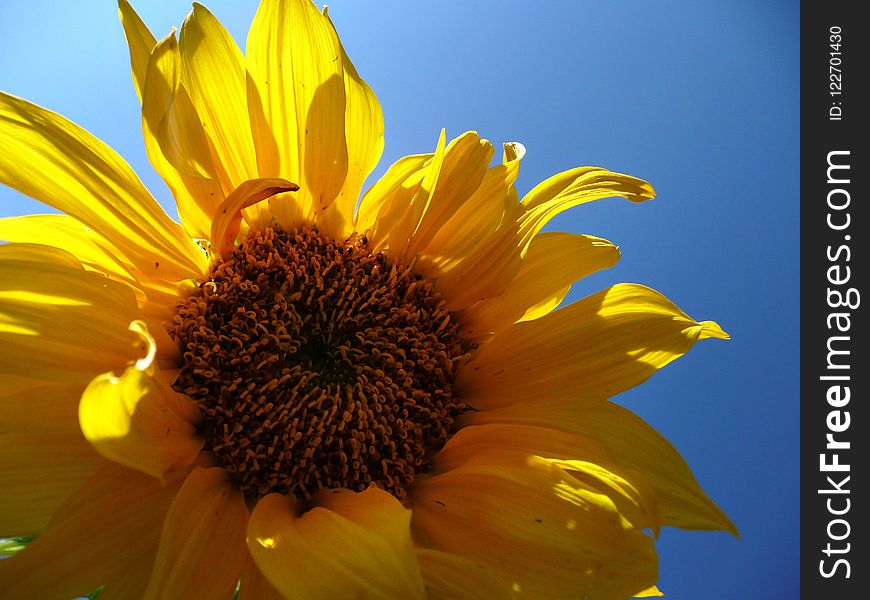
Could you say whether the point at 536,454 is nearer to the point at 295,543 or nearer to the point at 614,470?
the point at 614,470

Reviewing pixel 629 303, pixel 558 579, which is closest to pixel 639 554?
pixel 558 579

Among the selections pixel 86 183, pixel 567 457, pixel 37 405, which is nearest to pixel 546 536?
pixel 567 457

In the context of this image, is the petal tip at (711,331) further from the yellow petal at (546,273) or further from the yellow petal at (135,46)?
the yellow petal at (135,46)

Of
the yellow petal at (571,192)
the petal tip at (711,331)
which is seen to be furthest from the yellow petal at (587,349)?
the yellow petal at (571,192)

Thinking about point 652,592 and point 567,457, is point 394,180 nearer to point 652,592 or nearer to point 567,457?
point 567,457

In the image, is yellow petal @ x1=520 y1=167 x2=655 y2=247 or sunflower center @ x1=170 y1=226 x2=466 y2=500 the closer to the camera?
sunflower center @ x1=170 y1=226 x2=466 y2=500

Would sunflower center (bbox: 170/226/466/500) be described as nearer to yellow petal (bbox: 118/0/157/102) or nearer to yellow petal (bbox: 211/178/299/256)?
yellow petal (bbox: 211/178/299/256)

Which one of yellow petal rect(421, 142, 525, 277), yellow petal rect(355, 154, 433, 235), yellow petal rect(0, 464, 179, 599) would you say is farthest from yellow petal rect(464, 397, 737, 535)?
yellow petal rect(0, 464, 179, 599)
